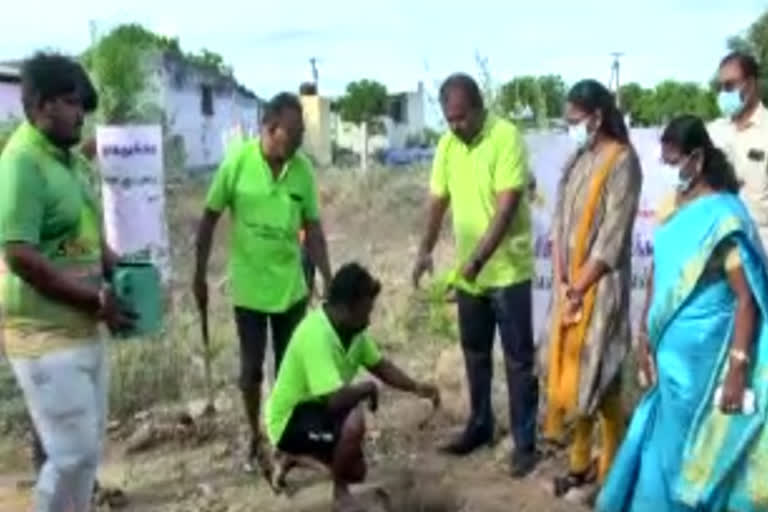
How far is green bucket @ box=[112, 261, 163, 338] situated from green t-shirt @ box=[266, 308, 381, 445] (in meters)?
1.07

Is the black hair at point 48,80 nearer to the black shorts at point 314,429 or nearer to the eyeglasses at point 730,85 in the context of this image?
the black shorts at point 314,429

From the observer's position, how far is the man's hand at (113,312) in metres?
4.55

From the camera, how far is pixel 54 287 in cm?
446

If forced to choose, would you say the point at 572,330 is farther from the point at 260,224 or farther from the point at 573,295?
the point at 260,224

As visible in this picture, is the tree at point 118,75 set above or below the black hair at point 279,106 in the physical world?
above

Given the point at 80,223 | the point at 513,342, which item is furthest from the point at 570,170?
the point at 80,223

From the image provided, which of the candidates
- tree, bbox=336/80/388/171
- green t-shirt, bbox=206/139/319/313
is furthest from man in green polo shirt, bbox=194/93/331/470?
tree, bbox=336/80/388/171

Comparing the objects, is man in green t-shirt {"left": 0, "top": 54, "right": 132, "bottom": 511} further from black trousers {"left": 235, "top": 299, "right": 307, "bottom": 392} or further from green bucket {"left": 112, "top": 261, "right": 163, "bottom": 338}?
black trousers {"left": 235, "top": 299, "right": 307, "bottom": 392}

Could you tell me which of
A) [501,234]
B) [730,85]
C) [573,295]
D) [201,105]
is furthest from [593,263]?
[201,105]

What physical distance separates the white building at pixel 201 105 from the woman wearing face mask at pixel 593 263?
34.8 meters

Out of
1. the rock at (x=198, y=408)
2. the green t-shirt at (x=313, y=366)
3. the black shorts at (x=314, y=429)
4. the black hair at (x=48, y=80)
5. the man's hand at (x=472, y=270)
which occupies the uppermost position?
the black hair at (x=48, y=80)

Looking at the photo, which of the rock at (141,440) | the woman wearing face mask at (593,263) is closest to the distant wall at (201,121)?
the rock at (141,440)

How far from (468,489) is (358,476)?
2.01 ft

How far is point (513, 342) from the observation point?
254 inches
